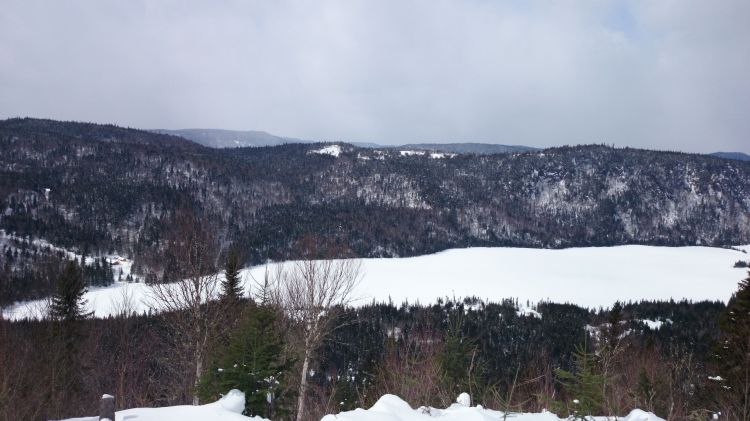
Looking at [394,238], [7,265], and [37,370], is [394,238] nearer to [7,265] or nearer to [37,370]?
[7,265]

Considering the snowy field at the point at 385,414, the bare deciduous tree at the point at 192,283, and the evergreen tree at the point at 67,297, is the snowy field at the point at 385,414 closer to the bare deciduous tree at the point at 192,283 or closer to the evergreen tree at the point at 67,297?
the bare deciduous tree at the point at 192,283

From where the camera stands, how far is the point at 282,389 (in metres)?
9.25

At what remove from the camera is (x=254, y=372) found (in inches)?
348

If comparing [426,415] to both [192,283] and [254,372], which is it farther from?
[192,283]

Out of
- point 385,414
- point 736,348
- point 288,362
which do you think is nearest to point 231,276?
point 288,362

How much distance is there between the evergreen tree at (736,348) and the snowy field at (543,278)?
97799mm

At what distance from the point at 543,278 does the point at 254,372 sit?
158m

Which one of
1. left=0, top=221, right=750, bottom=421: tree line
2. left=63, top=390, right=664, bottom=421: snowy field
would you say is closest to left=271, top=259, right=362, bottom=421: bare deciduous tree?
left=0, top=221, right=750, bottom=421: tree line

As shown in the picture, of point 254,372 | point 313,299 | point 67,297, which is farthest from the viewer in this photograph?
point 67,297

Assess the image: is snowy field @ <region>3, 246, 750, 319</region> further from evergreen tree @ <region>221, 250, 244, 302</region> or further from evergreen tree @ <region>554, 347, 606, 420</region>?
evergreen tree @ <region>554, 347, 606, 420</region>

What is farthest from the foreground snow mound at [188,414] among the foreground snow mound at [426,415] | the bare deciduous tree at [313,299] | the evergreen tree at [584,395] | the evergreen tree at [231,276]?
the evergreen tree at [231,276]

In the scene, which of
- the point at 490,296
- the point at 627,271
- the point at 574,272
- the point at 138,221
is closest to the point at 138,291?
the point at 138,221

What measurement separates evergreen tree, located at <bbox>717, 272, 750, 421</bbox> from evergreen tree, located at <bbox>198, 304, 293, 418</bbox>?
1679cm

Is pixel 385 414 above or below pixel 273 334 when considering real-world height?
below
